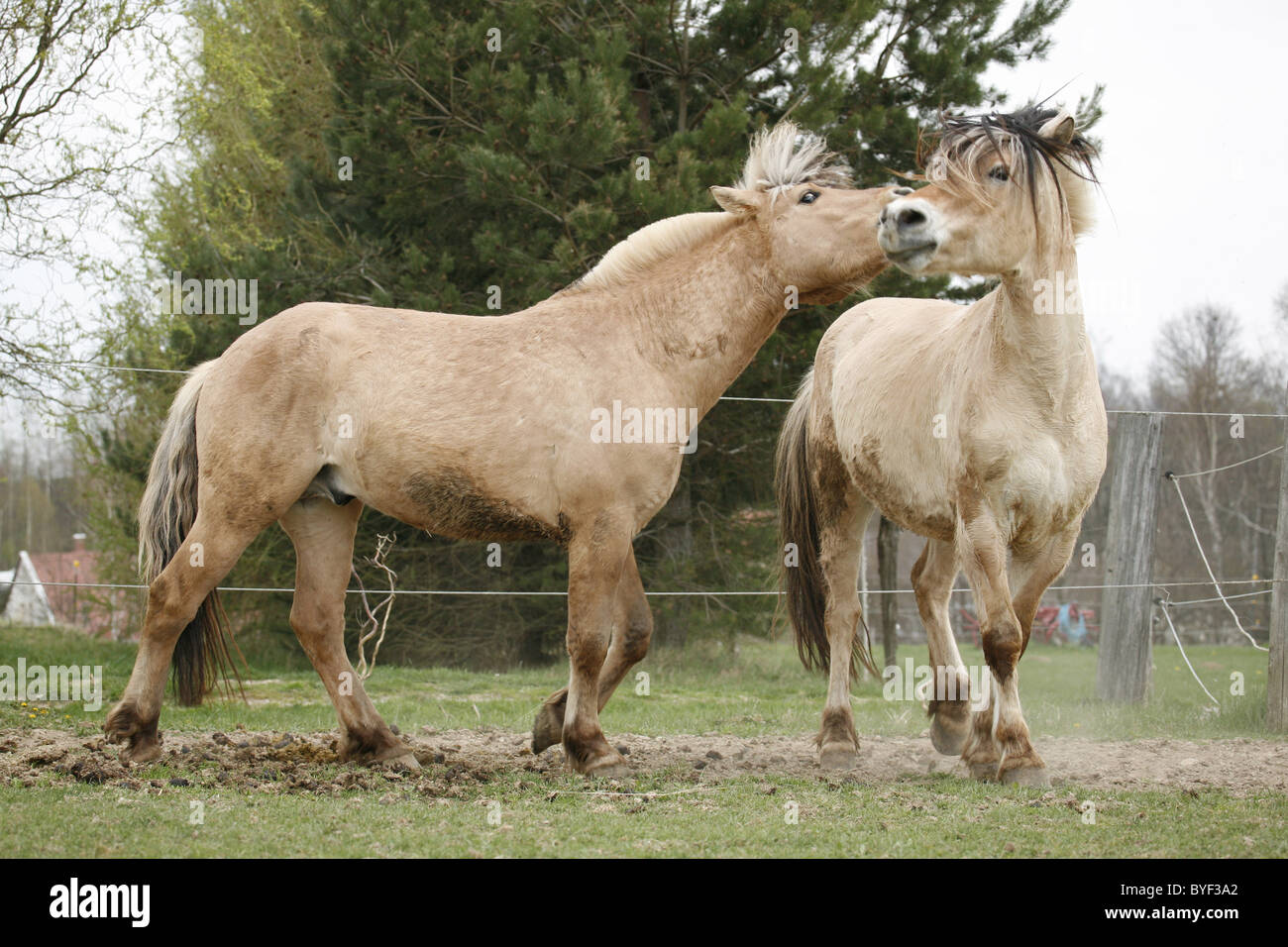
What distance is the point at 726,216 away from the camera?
207 inches

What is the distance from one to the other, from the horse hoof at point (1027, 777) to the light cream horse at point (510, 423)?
1663 mm

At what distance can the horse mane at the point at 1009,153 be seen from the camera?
4527mm

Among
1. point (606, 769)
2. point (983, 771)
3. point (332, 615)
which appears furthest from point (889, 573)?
point (332, 615)

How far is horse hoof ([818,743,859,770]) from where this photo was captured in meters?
5.40

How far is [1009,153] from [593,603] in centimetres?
256

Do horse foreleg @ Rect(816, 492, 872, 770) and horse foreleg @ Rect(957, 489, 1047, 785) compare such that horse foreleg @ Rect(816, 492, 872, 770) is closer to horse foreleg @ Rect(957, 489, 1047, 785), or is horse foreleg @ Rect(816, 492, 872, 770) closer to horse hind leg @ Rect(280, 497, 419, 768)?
horse foreleg @ Rect(957, 489, 1047, 785)

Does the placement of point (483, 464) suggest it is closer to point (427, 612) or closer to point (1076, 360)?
point (1076, 360)

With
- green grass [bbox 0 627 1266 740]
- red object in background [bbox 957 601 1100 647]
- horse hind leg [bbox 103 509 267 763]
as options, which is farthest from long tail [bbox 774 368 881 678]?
red object in background [bbox 957 601 1100 647]

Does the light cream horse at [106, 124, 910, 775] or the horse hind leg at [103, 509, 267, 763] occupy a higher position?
the light cream horse at [106, 124, 910, 775]

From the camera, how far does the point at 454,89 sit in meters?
11.5

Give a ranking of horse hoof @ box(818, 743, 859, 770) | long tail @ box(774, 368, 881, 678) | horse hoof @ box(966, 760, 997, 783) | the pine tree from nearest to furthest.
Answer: horse hoof @ box(966, 760, 997, 783), horse hoof @ box(818, 743, 859, 770), long tail @ box(774, 368, 881, 678), the pine tree

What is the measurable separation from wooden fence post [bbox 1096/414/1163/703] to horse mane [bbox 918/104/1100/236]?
399 centimetres

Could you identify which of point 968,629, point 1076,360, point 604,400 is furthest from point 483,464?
point 968,629

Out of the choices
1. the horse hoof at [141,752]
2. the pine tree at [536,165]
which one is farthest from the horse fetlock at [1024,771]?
the pine tree at [536,165]
